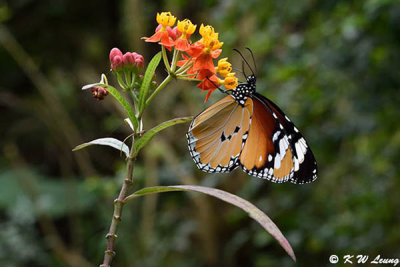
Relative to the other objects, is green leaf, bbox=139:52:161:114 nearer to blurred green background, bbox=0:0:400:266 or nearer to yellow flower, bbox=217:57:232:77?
yellow flower, bbox=217:57:232:77

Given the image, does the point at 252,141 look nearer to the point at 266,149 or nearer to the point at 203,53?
the point at 266,149

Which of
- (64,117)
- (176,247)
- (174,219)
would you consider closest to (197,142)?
(176,247)

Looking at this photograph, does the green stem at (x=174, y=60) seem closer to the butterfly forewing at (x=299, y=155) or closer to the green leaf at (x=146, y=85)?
the green leaf at (x=146, y=85)

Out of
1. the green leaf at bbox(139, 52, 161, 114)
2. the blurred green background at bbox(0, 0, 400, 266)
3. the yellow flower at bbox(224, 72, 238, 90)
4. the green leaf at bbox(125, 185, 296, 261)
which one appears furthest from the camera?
the blurred green background at bbox(0, 0, 400, 266)

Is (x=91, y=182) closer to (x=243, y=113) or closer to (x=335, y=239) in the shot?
(x=335, y=239)

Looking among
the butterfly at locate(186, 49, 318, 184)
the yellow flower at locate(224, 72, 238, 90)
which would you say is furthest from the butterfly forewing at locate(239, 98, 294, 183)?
the yellow flower at locate(224, 72, 238, 90)

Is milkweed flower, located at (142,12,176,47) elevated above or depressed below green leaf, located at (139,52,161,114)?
above

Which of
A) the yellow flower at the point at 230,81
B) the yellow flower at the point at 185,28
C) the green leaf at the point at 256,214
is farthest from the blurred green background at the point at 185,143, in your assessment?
the green leaf at the point at 256,214
